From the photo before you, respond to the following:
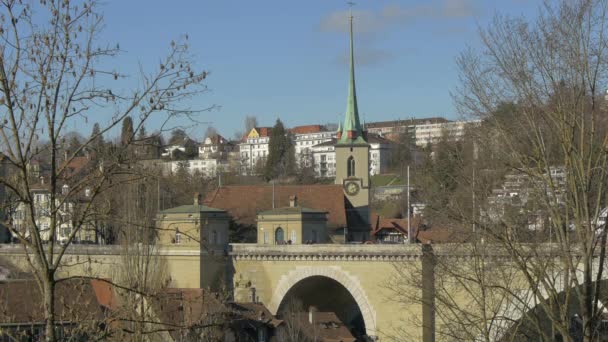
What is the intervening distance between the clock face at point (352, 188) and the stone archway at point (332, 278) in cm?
1601

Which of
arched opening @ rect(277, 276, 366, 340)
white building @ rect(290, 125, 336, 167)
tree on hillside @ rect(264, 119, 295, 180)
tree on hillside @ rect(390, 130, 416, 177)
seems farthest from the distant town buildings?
arched opening @ rect(277, 276, 366, 340)

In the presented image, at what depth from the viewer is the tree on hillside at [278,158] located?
337 feet

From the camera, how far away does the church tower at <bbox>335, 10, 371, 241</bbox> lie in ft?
180

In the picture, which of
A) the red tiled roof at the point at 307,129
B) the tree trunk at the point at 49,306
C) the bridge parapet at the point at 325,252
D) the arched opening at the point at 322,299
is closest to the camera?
the tree trunk at the point at 49,306

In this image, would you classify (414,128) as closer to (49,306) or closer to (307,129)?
(307,129)

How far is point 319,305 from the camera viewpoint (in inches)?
1729

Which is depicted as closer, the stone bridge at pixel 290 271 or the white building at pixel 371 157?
the stone bridge at pixel 290 271

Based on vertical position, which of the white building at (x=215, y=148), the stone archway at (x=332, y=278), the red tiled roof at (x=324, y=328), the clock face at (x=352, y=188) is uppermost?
the white building at (x=215, y=148)

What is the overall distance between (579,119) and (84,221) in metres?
5.66

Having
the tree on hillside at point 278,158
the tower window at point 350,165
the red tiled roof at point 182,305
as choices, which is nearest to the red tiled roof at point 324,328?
the tower window at point 350,165

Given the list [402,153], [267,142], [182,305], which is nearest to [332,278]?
[182,305]

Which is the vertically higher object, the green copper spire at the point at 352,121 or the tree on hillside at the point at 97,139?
the green copper spire at the point at 352,121

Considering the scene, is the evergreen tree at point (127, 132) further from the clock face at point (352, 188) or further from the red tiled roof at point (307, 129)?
the red tiled roof at point (307, 129)

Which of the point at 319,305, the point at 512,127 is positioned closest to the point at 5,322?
the point at 512,127
